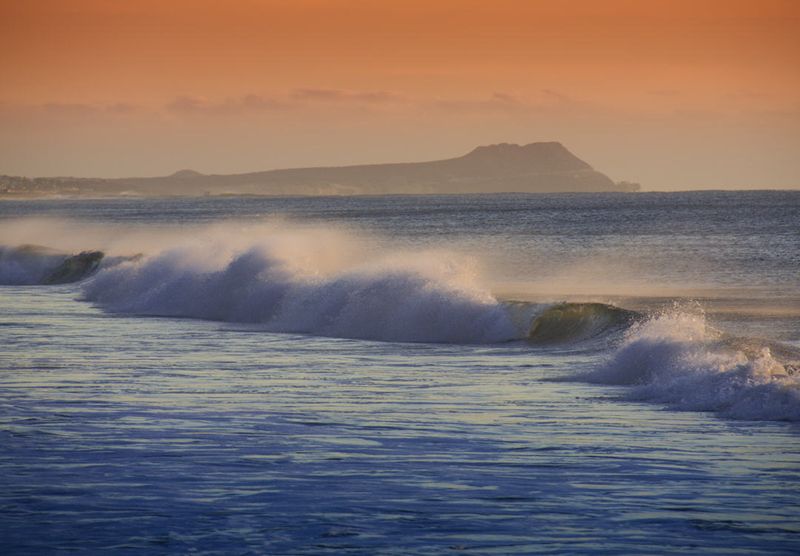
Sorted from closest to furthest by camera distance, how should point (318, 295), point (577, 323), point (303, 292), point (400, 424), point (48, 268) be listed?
point (400, 424) → point (577, 323) → point (318, 295) → point (303, 292) → point (48, 268)

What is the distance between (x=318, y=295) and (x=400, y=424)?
52.6 feet

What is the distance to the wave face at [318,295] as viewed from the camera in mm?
26031

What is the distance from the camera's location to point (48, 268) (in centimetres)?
5409

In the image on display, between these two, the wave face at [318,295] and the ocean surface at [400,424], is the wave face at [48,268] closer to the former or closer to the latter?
the wave face at [318,295]

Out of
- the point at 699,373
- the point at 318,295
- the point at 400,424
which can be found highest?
the point at 318,295

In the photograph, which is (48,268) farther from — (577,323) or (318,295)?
(577,323)

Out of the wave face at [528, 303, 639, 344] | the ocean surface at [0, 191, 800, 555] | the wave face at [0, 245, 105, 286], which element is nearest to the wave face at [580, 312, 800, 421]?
the ocean surface at [0, 191, 800, 555]

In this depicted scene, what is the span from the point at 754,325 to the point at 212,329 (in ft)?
38.2

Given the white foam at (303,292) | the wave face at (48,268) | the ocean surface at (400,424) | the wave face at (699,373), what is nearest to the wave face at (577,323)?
the ocean surface at (400,424)

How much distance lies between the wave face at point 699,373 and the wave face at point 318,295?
6258 mm

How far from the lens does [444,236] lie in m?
94.4

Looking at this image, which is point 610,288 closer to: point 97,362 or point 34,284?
point 97,362

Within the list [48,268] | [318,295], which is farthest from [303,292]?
[48,268]

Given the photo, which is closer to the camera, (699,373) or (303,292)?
(699,373)
